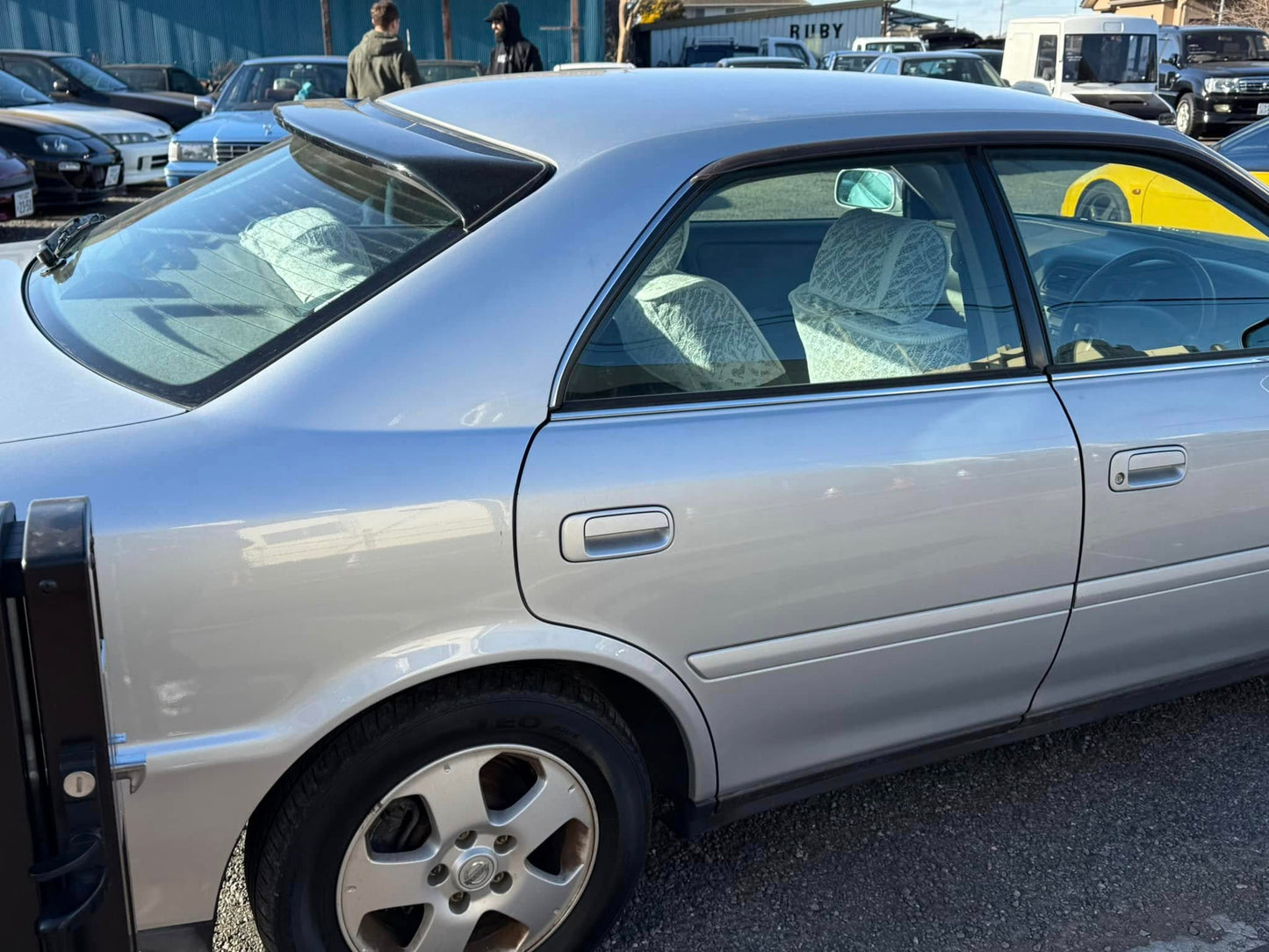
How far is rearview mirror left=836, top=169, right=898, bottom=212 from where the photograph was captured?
2.85 meters

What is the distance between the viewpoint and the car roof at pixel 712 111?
7.04ft

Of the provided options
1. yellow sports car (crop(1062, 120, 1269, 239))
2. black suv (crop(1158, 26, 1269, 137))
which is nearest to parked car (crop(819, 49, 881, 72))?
black suv (crop(1158, 26, 1269, 137))

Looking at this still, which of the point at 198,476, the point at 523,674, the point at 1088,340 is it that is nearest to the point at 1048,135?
the point at 1088,340

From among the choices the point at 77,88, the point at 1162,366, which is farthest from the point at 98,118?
the point at 1162,366

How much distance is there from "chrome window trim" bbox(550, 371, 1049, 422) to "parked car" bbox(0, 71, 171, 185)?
10257mm

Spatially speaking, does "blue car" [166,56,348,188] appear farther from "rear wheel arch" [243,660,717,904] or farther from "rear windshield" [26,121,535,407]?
"rear wheel arch" [243,660,717,904]

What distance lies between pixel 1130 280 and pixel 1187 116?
1879cm

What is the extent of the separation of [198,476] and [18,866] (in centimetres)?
61

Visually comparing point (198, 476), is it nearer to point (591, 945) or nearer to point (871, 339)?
point (591, 945)

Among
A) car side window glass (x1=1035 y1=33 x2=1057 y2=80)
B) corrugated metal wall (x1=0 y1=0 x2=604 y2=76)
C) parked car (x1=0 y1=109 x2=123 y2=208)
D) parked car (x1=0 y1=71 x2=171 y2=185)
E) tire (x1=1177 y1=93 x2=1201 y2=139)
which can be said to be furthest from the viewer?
corrugated metal wall (x1=0 y1=0 x2=604 y2=76)

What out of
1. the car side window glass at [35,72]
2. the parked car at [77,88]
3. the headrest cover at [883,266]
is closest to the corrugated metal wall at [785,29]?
the parked car at [77,88]

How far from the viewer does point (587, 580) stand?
189cm

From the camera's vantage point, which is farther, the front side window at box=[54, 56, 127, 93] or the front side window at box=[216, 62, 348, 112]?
the front side window at box=[54, 56, 127, 93]

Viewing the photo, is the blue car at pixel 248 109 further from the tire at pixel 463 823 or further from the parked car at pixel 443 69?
the tire at pixel 463 823
